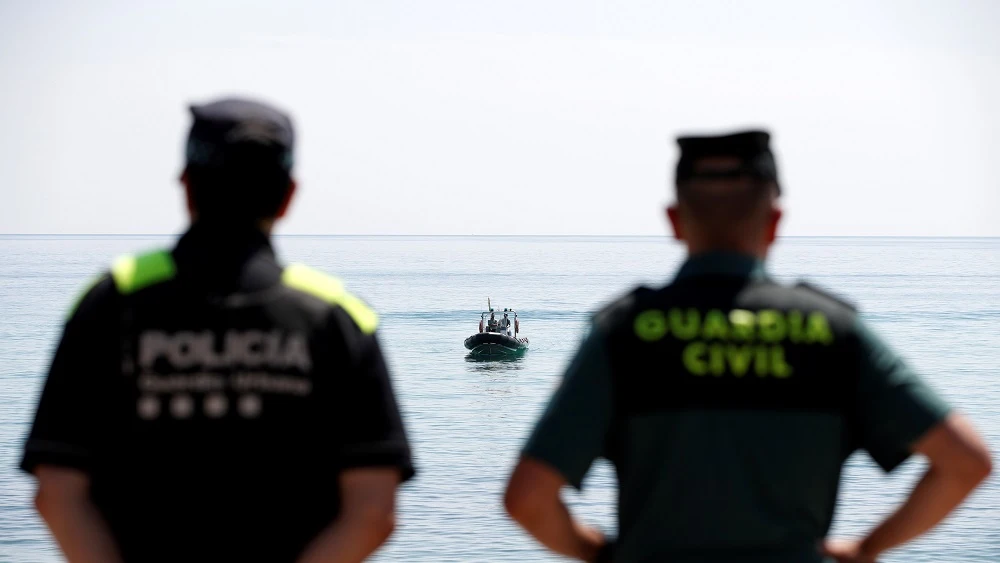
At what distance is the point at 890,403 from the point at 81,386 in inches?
77.8

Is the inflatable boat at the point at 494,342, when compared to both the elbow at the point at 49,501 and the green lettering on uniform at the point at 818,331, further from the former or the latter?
the elbow at the point at 49,501

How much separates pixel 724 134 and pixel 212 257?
1304 millimetres

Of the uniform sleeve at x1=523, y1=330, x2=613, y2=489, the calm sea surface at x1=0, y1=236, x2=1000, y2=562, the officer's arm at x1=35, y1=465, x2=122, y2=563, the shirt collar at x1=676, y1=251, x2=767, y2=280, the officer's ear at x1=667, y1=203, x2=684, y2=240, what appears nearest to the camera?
the officer's arm at x1=35, y1=465, x2=122, y2=563

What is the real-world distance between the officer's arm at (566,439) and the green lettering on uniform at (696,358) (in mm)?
200

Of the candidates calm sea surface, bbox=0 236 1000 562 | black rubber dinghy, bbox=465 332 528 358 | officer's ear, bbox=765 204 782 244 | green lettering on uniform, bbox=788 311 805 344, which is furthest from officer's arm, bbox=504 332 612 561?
black rubber dinghy, bbox=465 332 528 358

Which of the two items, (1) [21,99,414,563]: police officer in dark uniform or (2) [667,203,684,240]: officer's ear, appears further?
(2) [667,203,684,240]: officer's ear

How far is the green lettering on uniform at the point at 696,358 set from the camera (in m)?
3.14

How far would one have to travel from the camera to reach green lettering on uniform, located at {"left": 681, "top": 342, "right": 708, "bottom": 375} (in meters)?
3.14

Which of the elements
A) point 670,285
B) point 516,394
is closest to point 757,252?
point 670,285

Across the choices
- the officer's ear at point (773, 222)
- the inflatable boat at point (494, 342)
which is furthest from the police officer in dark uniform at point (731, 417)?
the inflatable boat at point (494, 342)

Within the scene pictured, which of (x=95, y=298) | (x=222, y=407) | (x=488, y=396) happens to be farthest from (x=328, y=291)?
(x=488, y=396)

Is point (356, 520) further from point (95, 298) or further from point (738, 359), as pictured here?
point (738, 359)

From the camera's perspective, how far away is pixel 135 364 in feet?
9.96

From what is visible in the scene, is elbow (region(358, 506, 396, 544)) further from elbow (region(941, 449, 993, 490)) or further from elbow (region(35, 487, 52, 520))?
elbow (region(941, 449, 993, 490))
